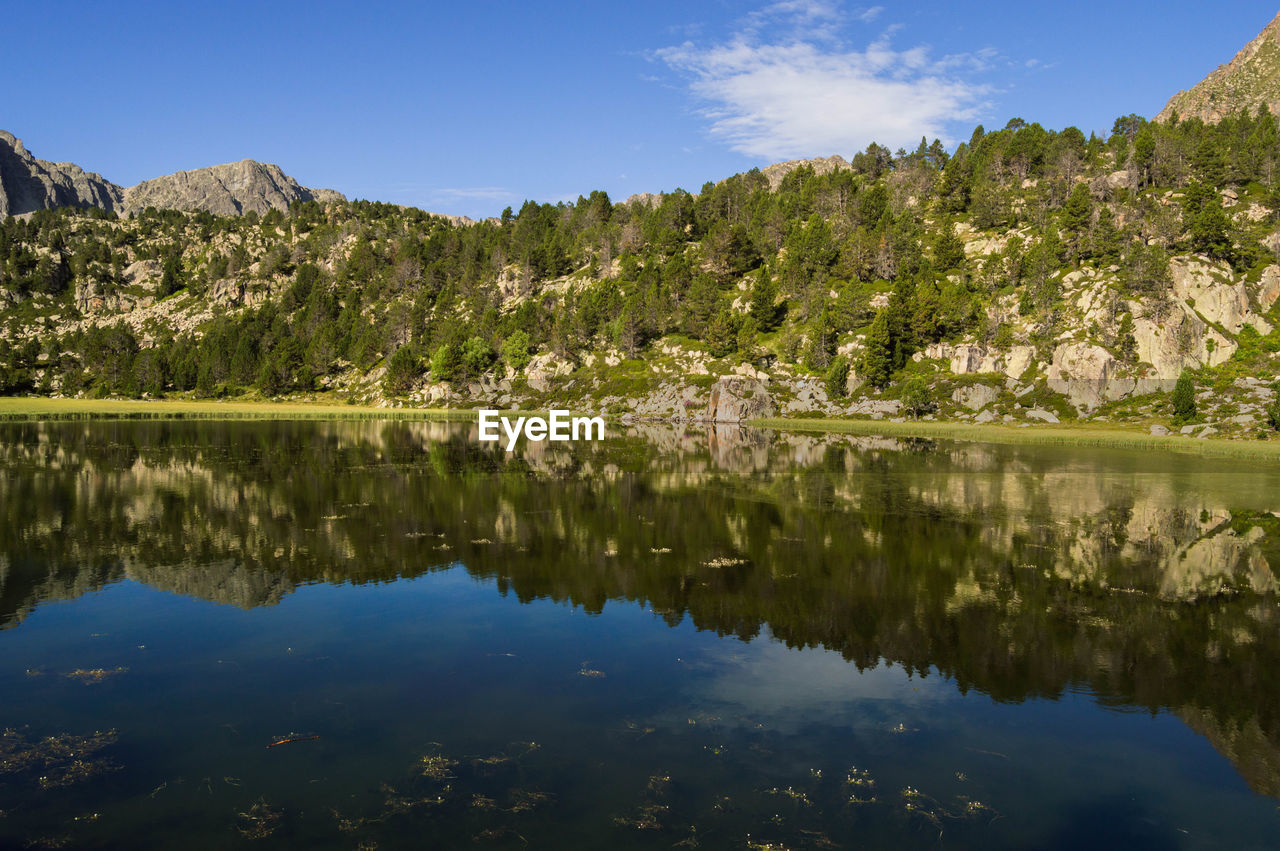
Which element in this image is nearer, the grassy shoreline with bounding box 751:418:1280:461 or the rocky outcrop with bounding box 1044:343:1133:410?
the grassy shoreline with bounding box 751:418:1280:461

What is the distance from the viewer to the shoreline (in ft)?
292

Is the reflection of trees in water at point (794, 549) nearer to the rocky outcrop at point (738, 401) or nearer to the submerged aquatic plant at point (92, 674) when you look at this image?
the submerged aquatic plant at point (92, 674)

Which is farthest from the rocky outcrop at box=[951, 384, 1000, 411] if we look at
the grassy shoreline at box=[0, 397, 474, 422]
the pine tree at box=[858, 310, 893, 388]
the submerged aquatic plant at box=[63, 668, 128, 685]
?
A: the submerged aquatic plant at box=[63, 668, 128, 685]

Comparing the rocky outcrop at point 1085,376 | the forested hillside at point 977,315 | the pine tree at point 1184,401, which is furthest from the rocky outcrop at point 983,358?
the pine tree at point 1184,401

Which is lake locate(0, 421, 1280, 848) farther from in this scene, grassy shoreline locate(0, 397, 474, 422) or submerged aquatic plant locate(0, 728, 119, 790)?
grassy shoreline locate(0, 397, 474, 422)

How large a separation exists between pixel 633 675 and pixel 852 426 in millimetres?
109475

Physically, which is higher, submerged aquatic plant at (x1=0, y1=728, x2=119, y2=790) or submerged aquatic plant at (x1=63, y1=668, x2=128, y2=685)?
submerged aquatic plant at (x1=0, y1=728, x2=119, y2=790)

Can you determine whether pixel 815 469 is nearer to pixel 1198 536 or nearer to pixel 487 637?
pixel 1198 536

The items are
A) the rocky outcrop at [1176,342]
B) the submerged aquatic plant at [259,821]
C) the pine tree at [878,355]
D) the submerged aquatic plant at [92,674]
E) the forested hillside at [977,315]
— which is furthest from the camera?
the pine tree at [878,355]

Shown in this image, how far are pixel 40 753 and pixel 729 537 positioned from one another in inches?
1048

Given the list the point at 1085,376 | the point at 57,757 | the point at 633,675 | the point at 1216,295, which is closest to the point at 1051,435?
the point at 1085,376

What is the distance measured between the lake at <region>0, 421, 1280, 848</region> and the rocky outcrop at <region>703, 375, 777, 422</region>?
101 m

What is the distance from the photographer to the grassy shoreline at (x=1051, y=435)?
8331 centimetres

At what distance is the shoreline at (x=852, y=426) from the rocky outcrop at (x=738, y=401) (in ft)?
14.5
